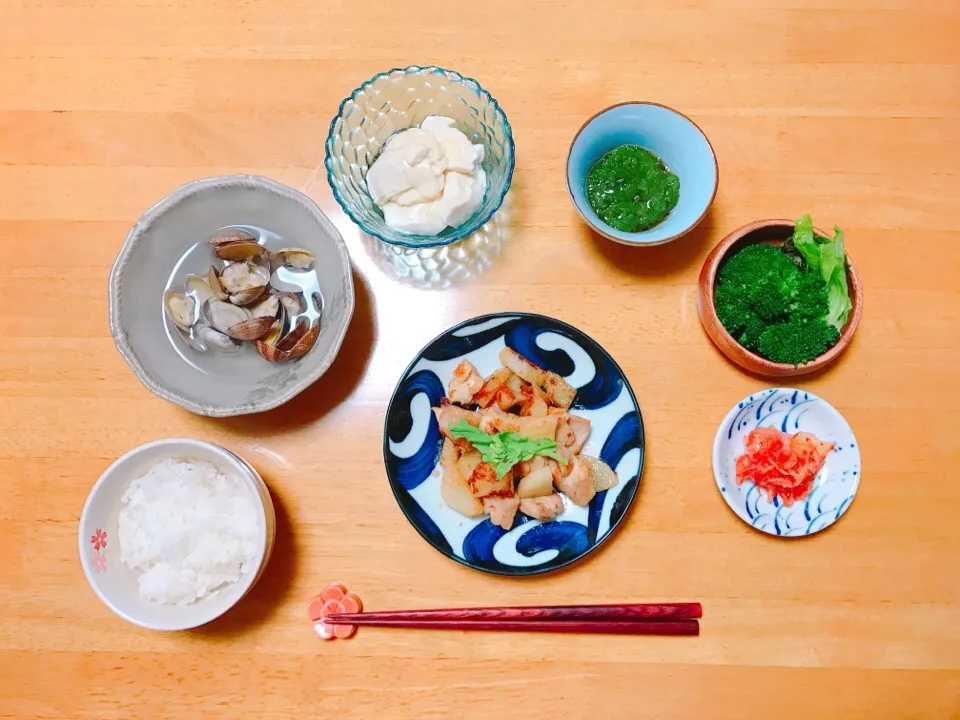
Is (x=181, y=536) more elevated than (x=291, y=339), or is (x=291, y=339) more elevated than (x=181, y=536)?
(x=291, y=339)

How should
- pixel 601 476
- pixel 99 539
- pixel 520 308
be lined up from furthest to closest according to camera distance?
pixel 520 308, pixel 601 476, pixel 99 539

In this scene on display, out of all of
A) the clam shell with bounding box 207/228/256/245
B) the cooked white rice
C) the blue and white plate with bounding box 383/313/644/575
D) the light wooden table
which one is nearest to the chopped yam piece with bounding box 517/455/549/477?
the blue and white plate with bounding box 383/313/644/575

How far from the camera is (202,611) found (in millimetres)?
1510

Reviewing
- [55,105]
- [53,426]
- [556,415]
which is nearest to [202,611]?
[53,426]

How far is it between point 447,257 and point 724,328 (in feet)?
2.30

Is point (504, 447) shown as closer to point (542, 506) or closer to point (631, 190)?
point (542, 506)

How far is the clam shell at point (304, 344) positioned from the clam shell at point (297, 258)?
0.18m

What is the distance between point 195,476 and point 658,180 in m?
1.30

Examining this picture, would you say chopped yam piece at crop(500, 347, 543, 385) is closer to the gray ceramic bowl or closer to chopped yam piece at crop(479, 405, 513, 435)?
chopped yam piece at crop(479, 405, 513, 435)

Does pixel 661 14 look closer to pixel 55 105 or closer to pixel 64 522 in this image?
pixel 55 105

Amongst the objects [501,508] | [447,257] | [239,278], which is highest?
[447,257]

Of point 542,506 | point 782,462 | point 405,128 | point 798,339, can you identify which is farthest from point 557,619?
point 405,128

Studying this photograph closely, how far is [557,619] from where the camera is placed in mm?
1614

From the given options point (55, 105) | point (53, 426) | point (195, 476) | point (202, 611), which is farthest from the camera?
point (55, 105)
